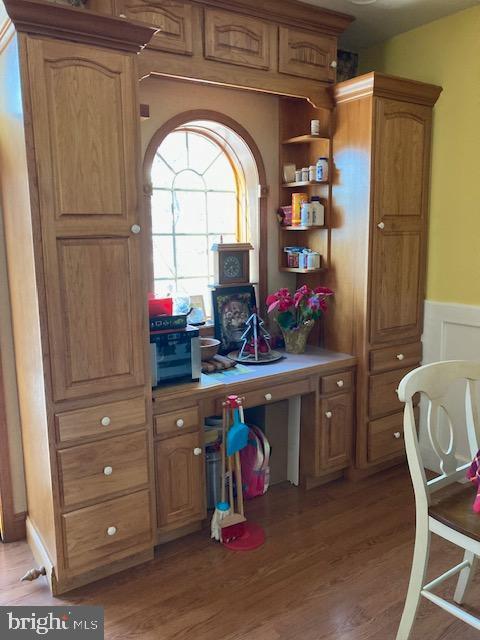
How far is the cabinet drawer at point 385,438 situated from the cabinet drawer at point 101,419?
4.63 feet

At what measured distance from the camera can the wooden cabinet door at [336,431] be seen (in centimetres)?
281

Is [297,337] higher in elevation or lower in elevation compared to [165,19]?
lower

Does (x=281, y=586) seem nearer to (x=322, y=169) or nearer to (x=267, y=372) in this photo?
(x=267, y=372)

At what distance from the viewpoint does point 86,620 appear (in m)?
1.83

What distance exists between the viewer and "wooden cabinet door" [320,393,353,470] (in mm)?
2811

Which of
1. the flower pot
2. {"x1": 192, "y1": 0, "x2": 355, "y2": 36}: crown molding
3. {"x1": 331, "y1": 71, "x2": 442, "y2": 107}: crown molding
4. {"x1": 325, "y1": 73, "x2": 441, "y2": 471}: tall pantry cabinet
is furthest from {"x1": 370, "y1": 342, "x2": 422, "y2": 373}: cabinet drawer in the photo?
{"x1": 192, "y1": 0, "x2": 355, "y2": 36}: crown molding

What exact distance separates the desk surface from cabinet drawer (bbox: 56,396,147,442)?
0.13 m

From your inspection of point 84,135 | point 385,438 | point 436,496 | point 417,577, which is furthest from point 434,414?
point 84,135

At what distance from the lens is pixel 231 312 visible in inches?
115

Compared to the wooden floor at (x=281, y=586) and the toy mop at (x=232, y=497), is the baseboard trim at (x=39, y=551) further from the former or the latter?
the toy mop at (x=232, y=497)

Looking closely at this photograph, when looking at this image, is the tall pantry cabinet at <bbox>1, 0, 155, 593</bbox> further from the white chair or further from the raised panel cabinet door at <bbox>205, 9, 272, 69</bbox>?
the white chair

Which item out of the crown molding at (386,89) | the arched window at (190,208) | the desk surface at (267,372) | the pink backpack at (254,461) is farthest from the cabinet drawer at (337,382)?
the crown molding at (386,89)

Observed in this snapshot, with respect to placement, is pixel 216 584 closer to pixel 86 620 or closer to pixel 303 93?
pixel 86 620

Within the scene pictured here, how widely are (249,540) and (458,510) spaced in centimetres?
105
